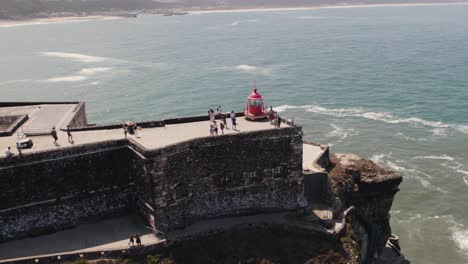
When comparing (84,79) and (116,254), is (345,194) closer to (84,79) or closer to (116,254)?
(116,254)

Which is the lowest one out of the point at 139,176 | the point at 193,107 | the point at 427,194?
the point at 427,194

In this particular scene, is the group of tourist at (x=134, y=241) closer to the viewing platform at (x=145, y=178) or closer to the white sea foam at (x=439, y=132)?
the viewing platform at (x=145, y=178)

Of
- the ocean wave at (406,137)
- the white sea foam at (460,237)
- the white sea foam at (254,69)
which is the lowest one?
the white sea foam at (460,237)

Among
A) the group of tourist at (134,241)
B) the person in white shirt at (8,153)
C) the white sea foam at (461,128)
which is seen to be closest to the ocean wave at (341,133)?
the white sea foam at (461,128)

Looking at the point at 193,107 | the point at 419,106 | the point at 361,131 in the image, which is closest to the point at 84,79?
the point at 193,107

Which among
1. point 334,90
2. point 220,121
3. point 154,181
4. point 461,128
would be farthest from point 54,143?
point 334,90

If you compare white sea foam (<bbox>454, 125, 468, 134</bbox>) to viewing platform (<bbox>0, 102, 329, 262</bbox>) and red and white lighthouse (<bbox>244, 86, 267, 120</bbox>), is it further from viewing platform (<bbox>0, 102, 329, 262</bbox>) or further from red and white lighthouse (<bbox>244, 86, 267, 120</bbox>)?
red and white lighthouse (<bbox>244, 86, 267, 120</bbox>)
